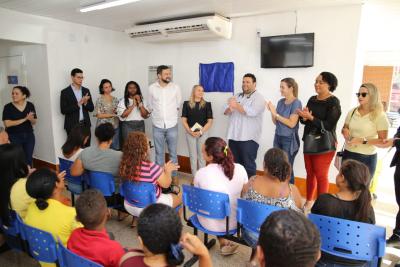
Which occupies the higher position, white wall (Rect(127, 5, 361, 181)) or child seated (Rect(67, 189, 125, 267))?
→ white wall (Rect(127, 5, 361, 181))

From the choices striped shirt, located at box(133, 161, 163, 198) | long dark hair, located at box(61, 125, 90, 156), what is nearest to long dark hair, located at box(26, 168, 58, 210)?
striped shirt, located at box(133, 161, 163, 198)

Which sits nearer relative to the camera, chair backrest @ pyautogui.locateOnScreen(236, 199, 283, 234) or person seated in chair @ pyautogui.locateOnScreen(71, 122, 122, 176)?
chair backrest @ pyautogui.locateOnScreen(236, 199, 283, 234)

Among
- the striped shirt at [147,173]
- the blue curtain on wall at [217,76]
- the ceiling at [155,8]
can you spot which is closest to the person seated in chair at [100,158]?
the striped shirt at [147,173]

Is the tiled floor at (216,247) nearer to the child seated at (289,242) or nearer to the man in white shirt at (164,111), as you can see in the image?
the man in white shirt at (164,111)

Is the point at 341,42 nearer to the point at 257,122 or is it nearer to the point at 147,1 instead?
the point at 257,122

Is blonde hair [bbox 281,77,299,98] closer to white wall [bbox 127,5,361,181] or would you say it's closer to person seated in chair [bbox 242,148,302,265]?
white wall [bbox 127,5,361,181]

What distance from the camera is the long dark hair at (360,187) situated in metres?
1.68

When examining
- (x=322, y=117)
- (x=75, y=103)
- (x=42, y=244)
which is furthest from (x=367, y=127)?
(x=75, y=103)

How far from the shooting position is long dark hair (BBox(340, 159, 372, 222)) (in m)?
1.68

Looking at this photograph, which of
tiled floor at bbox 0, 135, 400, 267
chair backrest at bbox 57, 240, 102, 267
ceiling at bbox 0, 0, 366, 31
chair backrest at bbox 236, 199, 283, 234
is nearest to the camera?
chair backrest at bbox 57, 240, 102, 267

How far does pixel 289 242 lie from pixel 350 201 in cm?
110

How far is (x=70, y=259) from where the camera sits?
1392 millimetres

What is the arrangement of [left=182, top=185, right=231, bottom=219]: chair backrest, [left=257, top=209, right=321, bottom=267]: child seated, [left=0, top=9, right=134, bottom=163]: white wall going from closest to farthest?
[left=257, top=209, right=321, bottom=267]: child seated → [left=182, top=185, right=231, bottom=219]: chair backrest → [left=0, top=9, right=134, bottom=163]: white wall

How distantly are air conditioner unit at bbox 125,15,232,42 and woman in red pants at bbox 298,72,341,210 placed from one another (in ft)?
5.76
